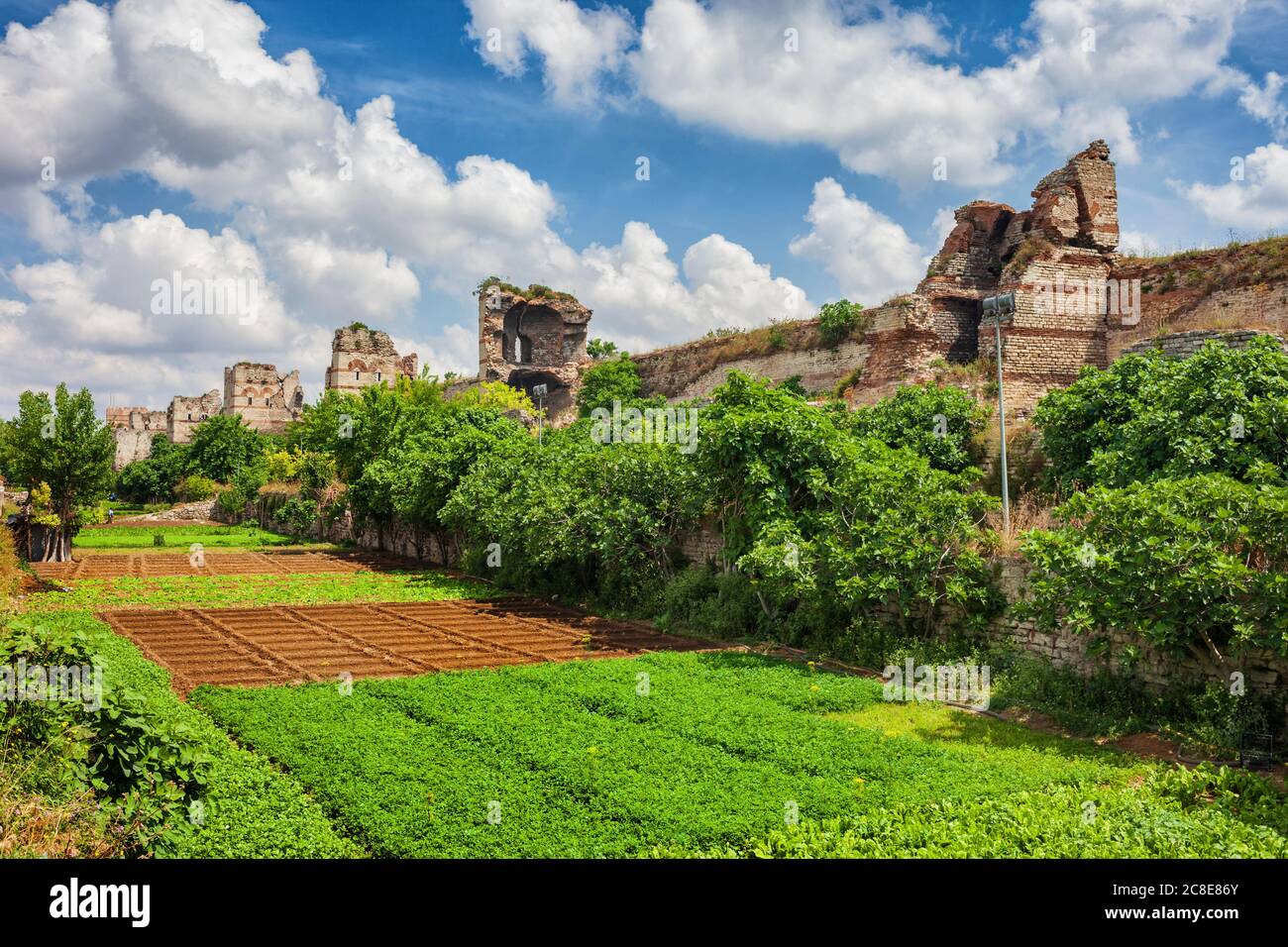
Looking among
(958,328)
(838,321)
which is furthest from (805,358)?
(958,328)

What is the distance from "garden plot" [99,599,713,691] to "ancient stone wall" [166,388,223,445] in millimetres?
59044

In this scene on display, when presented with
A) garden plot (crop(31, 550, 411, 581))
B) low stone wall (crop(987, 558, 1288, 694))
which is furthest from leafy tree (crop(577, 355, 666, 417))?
low stone wall (crop(987, 558, 1288, 694))

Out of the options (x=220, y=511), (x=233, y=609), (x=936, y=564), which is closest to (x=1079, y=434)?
(x=936, y=564)

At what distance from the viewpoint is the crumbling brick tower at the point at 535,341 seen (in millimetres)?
47562

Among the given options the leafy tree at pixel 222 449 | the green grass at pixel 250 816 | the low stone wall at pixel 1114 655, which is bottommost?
the green grass at pixel 250 816

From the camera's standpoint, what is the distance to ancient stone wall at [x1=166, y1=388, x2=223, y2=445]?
6956 centimetres

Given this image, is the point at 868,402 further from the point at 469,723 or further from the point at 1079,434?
the point at 469,723

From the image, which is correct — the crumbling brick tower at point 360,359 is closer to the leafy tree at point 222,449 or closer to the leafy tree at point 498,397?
the leafy tree at point 222,449

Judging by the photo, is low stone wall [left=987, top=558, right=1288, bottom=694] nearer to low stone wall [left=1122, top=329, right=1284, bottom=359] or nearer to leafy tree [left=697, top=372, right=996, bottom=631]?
leafy tree [left=697, top=372, right=996, bottom=631]

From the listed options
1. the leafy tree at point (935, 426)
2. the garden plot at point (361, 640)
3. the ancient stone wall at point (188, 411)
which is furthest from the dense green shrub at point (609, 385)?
the ancient stone wall at point (188, 411)

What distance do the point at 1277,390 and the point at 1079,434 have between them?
295cm

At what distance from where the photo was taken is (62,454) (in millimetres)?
23672

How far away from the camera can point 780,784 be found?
7.11 metres

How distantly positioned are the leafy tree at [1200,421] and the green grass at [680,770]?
12.0 ft
